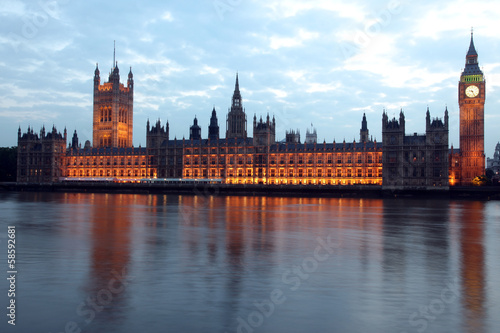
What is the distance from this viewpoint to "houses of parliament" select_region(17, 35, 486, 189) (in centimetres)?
12062

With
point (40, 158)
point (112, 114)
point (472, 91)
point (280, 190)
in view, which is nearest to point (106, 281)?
point (280, 190)

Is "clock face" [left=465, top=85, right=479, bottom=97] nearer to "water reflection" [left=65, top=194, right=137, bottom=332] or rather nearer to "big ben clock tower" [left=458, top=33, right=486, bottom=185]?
"big ben clock tower" [left=458, top=33, right=486, bottom=185]

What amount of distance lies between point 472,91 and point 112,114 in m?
125

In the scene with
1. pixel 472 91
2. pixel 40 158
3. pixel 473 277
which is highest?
pixel 472 91

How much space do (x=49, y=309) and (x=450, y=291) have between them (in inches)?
586

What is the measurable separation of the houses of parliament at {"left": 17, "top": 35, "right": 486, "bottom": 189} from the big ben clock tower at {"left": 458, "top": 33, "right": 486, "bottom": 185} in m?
0.25

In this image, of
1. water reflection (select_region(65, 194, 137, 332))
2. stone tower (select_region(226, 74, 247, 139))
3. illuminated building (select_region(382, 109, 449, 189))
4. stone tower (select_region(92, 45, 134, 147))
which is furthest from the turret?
water reflection (select_region(65, 194, 137, 332))

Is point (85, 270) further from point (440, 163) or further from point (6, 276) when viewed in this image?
point (440, 163)

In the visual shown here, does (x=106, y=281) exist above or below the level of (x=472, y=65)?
below

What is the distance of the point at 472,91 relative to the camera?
5635 inches

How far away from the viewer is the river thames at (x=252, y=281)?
15.5 meters

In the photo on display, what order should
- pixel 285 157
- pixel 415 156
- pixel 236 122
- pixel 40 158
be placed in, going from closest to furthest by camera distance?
pixel 415 156, pixel 285 157, pixel 40 158, pixel 236 122

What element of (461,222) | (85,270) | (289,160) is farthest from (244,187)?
(85,270)

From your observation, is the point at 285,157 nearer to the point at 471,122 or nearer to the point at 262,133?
the point at 262,133
